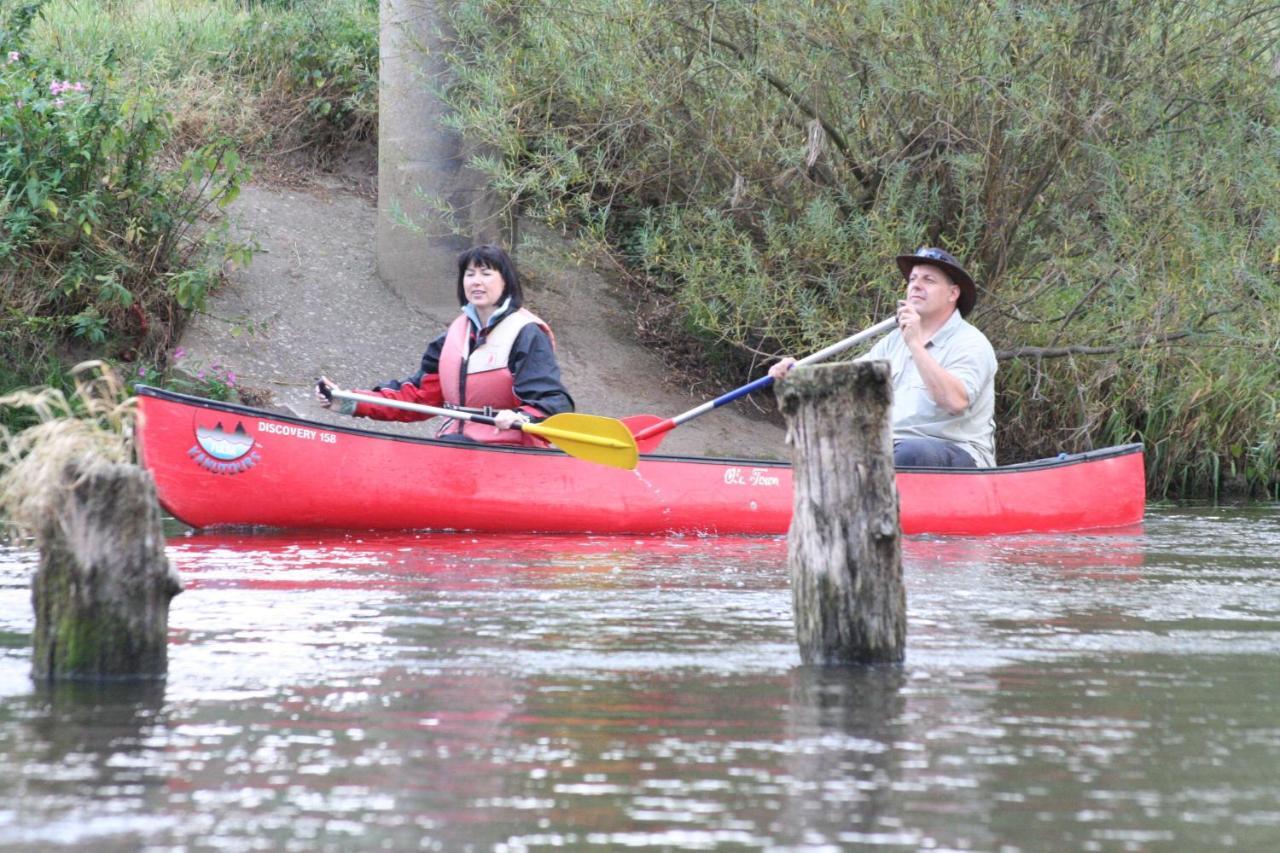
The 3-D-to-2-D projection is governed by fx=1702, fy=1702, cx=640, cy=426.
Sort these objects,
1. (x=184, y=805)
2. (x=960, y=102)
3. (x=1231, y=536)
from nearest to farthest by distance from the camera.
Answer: (x=184, y=805) < (x=1231, y=536) < (x=960, y=102)

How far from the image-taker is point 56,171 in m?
8.80

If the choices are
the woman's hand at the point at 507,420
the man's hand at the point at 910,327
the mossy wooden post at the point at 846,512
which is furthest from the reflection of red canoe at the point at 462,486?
the mossy wooden post at the point at 846,512

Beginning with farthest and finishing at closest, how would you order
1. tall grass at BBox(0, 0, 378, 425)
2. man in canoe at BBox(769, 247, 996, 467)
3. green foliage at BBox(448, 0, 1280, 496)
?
tall grass at BBox(0, 0, 378, 425), green foliage at BBox(448, 0, 1280, 496), man in canoe at BBox(769, 247, 996, 467)

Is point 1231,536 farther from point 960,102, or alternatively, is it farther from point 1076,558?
point 960,102

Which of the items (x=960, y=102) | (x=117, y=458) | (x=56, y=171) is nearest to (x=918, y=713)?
(x=117, y=458)

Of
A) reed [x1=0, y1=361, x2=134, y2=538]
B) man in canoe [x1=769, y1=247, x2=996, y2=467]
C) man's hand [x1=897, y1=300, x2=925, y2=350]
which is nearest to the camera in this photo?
reed [x1=0, y1=361, x2=134, y2=538]

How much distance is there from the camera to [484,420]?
22.8 ft

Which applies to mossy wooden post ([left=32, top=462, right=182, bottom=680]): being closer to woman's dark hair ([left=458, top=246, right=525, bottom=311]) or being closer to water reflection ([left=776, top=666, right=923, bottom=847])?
water reflection ([left=776, top=666, right=923, bottom=847])

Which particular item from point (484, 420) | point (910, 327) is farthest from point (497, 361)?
point (910, 327)

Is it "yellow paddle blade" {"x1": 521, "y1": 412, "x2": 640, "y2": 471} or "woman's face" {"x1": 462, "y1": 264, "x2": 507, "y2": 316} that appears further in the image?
"woman's face" {"x1": 462, "y1": 264, "x2": 507, "y2": 316}

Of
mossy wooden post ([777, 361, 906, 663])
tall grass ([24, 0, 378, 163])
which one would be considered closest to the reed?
mossy wooden post ([777, 361, 906, 663])

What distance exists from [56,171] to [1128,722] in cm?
690

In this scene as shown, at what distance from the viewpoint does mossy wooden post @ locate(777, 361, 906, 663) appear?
156 inches

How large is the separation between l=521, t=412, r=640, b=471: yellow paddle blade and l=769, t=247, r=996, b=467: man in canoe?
730mm
